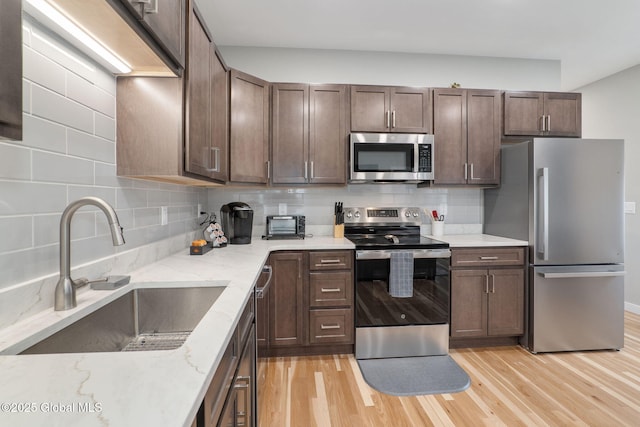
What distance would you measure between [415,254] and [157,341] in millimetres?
1838

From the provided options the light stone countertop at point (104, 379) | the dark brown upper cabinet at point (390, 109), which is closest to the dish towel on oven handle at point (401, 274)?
the dark brown upper cabinet at point (390, 109)

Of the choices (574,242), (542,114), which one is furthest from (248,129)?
(574,242)

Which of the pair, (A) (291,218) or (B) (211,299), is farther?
(A) (291,218)

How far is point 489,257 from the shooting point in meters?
2.50

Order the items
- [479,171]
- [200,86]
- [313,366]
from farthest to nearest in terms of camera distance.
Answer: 1. [479,171]
2. [313,366]
3. [200,86]

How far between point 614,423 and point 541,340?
0.79m

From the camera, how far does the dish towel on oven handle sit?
7.72ft

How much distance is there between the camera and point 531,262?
8.16ft

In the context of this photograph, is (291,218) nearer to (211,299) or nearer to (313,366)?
(313,366)

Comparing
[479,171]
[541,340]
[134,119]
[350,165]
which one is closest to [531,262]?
[541,340]

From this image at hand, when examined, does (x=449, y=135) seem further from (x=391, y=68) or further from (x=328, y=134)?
(x=328, y=134)

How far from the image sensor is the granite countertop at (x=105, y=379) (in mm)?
486

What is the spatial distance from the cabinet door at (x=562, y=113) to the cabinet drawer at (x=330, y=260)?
2.23 meters

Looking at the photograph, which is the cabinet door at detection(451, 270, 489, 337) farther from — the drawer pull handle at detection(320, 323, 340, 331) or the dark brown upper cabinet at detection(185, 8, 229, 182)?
the dark brown upper cabinet at detection(185, 8, 229, 182)
